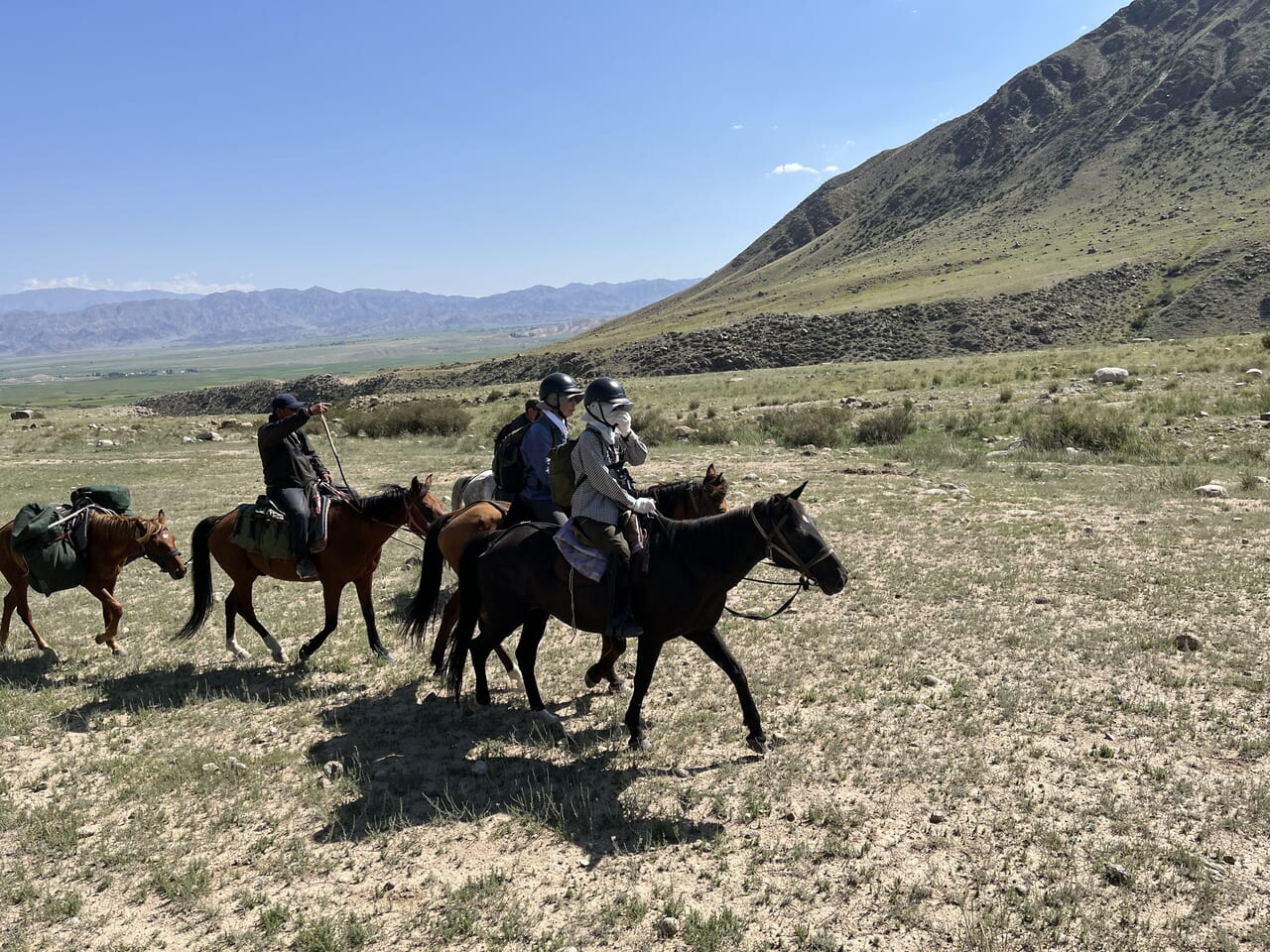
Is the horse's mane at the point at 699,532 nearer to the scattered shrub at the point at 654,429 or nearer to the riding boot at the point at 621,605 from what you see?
the riding boot at the point at 621,605

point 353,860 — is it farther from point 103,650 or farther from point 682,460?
point 682,460

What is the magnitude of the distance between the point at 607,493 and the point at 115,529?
6.31 meters

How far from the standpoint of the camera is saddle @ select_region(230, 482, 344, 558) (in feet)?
25.6

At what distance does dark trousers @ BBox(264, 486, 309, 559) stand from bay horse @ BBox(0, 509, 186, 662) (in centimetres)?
167

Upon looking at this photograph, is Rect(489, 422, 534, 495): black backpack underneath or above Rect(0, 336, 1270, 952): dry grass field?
above

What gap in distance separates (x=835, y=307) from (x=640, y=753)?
70.4 meters

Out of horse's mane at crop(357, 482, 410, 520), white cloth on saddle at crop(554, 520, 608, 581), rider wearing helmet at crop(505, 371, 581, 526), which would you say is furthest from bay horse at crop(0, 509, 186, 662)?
white cloth on saddle at crop(554, 520, 608, 581)

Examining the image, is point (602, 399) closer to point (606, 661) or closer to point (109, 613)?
point (606, 661)

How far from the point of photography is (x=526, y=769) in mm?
5934

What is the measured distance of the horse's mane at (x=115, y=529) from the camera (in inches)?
329

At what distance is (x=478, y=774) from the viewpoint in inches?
232

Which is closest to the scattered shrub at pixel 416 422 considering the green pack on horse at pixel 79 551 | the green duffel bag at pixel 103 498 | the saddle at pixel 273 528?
the green duffel bag at pixel 103 498

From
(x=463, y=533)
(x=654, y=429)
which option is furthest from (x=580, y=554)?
(x=654, y=429)

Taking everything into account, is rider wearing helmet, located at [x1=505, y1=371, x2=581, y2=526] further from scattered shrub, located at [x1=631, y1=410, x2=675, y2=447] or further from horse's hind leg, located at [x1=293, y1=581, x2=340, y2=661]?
scattered shrub, located at [x1=631, y1=410, x2=675, y2=447]
